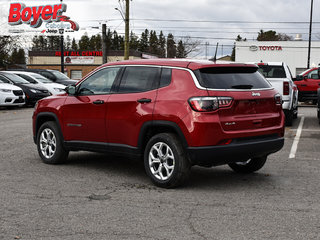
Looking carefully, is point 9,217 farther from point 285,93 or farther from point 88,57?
point 88,57

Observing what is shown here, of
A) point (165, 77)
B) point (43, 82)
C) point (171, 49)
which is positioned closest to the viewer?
point (165, 77)

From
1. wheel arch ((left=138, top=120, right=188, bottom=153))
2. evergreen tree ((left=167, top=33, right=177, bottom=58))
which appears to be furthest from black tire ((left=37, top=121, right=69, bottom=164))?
evergreen tree ((left=167, top=33, right=177, bottom=58))

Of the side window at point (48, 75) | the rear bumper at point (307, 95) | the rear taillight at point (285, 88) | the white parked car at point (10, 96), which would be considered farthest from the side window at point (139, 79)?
the side window at point (48, 75)

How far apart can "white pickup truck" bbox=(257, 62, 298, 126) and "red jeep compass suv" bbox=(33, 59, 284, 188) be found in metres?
6.44

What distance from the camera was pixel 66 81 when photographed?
2761 centimetres

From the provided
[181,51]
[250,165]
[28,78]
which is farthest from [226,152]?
[181,51]

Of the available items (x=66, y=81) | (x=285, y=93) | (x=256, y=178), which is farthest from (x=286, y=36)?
(x=256, y=178)

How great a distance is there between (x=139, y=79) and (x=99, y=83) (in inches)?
35.1

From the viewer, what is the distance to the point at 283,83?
1344cm

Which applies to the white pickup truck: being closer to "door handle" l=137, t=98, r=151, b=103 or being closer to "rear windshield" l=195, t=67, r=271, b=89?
"rear windshield" l=195, t=67, r=271, b=89

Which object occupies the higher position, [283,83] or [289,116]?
[283,83]

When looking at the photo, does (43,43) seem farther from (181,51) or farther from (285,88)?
(285,88)

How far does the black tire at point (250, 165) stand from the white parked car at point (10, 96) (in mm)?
15030

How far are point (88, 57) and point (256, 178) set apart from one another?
6546cm
